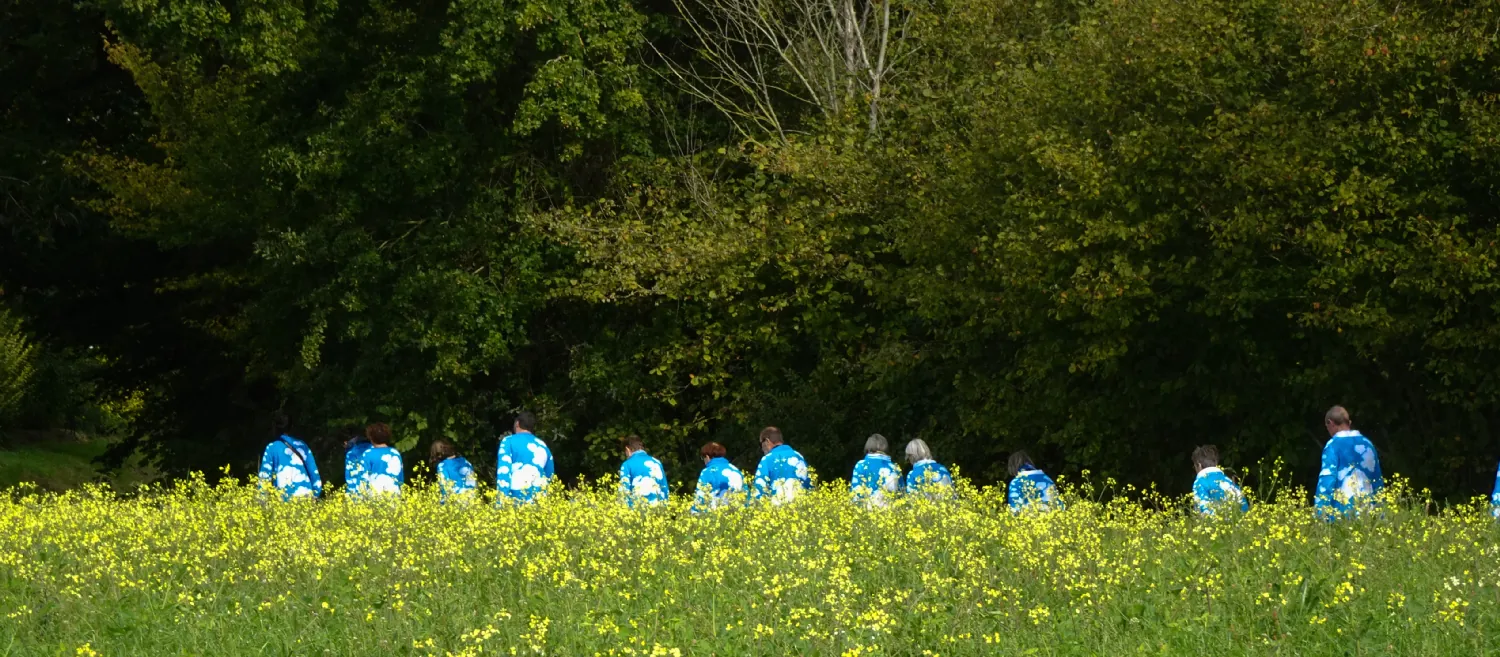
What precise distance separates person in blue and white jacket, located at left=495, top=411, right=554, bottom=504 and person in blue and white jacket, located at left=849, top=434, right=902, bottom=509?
2779 mm

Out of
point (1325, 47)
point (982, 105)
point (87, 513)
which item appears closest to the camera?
point (87, 513)

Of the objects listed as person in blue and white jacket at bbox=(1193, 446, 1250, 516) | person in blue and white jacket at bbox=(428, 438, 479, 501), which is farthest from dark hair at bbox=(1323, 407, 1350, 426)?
person in blue and white jacket at bbox=(428, 438, 479, 501)

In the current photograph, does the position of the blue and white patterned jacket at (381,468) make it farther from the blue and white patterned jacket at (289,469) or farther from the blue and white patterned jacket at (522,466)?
the blue and white patterned jacket at (522,466)

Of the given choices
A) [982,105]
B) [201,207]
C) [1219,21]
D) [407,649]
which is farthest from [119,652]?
[201,207]

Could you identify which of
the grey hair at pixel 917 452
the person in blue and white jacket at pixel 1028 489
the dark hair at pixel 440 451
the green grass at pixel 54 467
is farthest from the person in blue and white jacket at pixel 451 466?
the green grass at pixel 54 467

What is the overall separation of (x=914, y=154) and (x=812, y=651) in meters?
13.3

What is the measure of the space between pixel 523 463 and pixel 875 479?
3180mm

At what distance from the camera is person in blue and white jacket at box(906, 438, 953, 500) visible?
1234 cm

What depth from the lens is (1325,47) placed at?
1446 cm

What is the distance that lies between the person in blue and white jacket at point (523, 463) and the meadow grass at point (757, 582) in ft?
9.34

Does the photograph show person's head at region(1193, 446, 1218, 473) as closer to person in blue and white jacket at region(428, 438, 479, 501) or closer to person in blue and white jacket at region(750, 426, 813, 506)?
person in blue and white jacket at region(750, 426, 813, 506)

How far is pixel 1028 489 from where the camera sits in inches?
523

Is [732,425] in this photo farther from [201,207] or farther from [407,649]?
[407,649]

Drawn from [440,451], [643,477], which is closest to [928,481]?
[643,477]
